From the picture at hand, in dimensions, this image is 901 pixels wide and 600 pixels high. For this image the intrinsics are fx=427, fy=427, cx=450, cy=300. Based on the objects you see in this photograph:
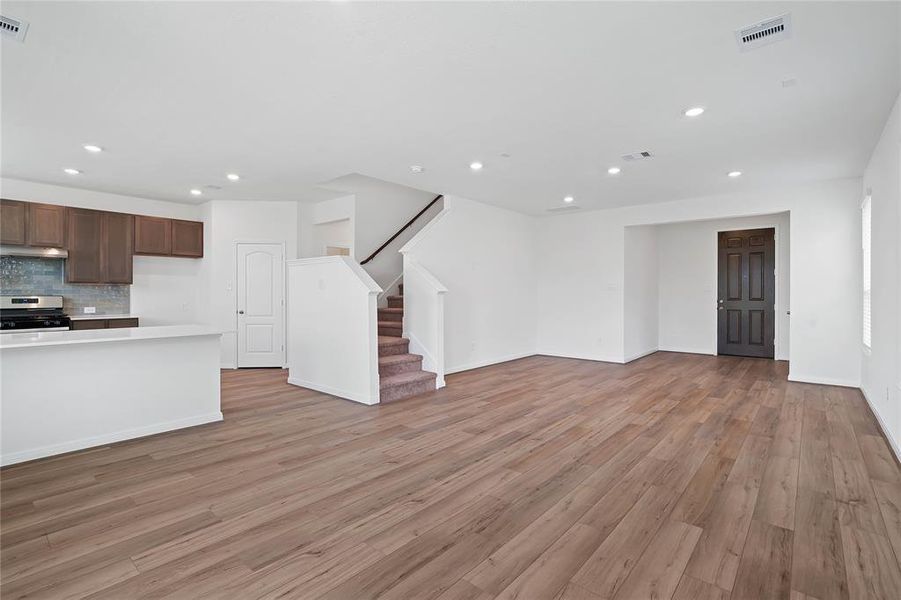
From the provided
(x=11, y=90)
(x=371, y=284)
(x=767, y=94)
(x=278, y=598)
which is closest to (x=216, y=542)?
(x=278, y=598)

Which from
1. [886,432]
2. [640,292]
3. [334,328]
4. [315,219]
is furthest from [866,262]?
[315,219]

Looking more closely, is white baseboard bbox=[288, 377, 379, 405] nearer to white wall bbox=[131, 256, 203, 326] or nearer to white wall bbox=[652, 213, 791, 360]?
white wall bbox=[131, 256, 203, 326]

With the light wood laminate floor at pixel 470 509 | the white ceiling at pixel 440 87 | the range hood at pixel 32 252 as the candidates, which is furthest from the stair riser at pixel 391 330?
the range hood at pixel 32 252

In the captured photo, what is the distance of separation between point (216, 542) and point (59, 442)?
2.19m

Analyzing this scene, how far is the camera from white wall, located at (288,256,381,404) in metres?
4.73

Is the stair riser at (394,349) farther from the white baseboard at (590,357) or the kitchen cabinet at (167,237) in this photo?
the kitchen cabinet at (167,237)

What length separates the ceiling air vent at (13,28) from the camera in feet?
7.46

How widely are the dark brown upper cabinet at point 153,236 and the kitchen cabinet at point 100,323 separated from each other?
40.8 inches

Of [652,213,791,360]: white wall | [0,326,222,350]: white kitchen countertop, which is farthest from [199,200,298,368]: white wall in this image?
[652,213,791,360]: white wall

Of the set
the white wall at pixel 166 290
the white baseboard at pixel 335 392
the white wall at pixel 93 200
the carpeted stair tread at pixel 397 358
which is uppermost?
the white wall at pixel 93 200

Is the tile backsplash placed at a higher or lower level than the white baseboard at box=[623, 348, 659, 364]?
higher

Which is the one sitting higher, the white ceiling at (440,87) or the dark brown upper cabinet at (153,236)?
the white ceiling at (440,87)

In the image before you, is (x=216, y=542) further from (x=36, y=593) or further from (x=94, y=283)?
(x=94, y=283)

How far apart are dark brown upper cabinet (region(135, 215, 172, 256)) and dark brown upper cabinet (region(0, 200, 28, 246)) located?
120 centimetres
